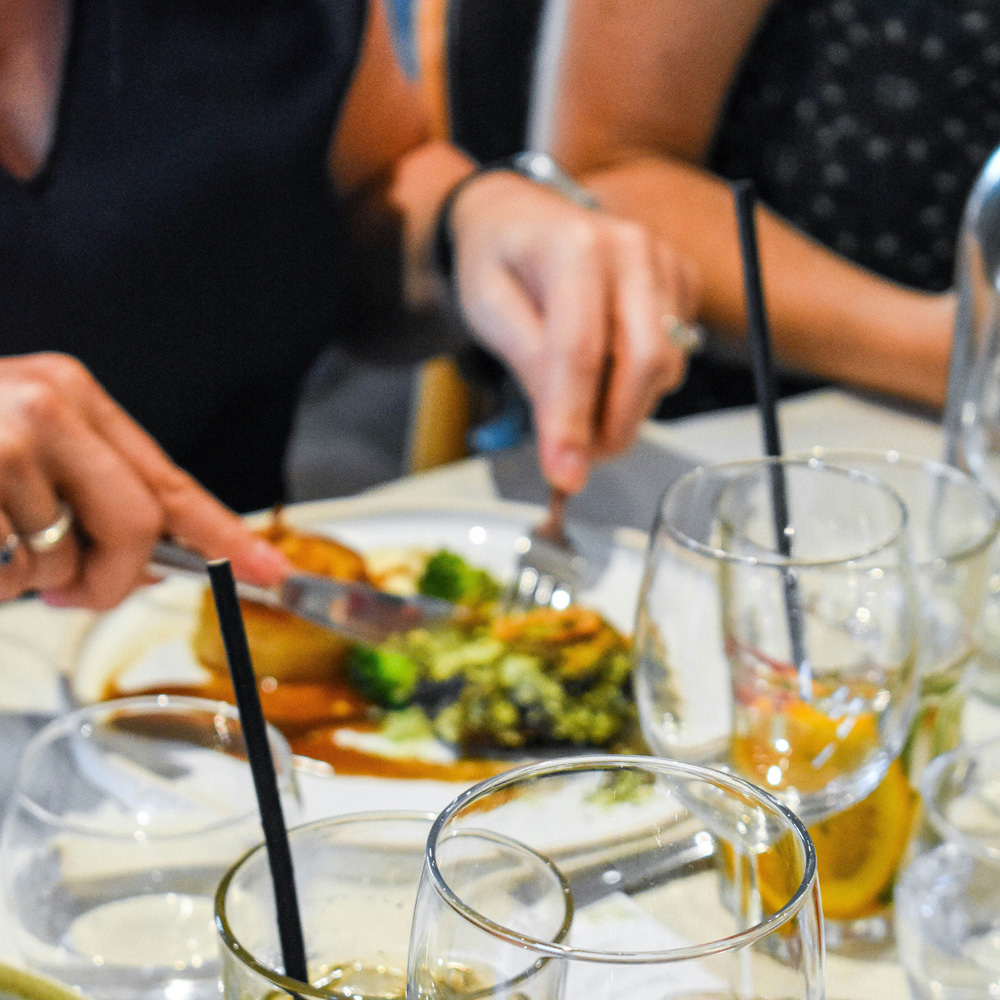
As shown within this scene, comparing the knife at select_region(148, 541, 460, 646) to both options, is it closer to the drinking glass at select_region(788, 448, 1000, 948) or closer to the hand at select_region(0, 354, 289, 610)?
the hand at select_region(0, 354, 289, 610)

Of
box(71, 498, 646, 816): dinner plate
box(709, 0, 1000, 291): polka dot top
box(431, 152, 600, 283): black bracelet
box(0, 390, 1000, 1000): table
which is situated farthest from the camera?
box(709, 0, 1000, 291): polka dot top

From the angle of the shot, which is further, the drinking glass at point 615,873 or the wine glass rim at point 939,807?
the wine glass rim at point 939,807

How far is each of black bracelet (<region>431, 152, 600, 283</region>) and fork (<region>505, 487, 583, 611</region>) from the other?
33cm

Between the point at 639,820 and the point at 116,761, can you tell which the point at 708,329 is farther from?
the point at 639,820

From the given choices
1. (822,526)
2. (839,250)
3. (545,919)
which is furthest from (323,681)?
(839,250)

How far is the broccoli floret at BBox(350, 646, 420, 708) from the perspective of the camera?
2.23 feet

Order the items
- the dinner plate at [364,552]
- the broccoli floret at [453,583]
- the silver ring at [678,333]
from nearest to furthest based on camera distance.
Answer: the dinner plate at [364,552]
the broccoli floret at [453,583]
the silver ring at [678,333]

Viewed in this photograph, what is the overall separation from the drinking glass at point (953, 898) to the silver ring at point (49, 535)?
1.32 feet

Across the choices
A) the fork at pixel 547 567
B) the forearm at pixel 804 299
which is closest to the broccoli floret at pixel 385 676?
the fork at pixel 547 567

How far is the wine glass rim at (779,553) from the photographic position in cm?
40

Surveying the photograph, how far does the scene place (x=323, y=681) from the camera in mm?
721

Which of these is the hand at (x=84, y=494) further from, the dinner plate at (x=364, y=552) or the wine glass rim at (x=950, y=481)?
the wine glass rim at (x=950, y=481)

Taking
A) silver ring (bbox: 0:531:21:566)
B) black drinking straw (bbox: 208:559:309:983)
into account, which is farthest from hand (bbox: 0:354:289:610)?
black drinking straw (bbox: 208:559:309:983)

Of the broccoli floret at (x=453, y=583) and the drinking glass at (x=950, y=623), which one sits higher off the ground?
the drinking glass at (x=950, y=623)
